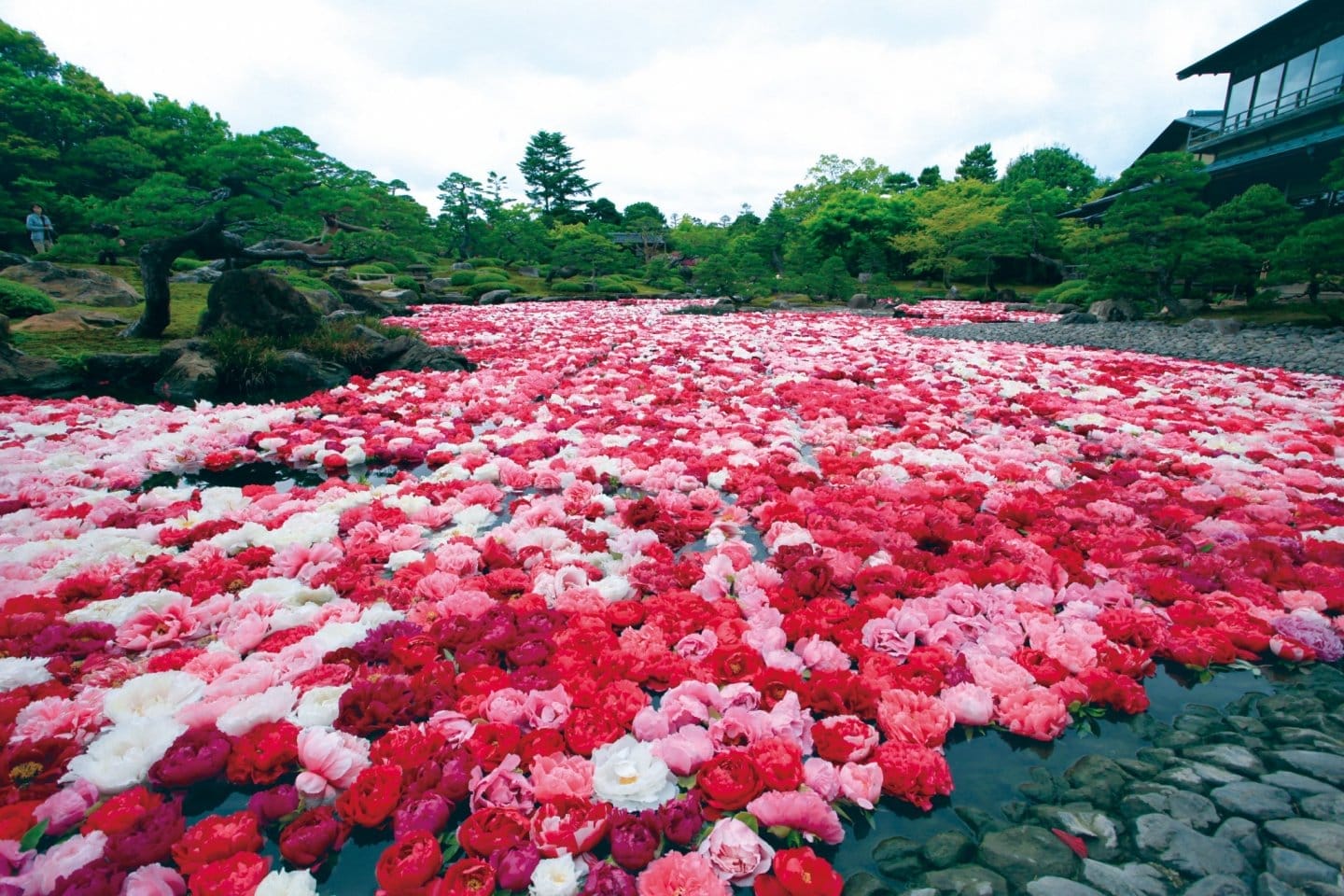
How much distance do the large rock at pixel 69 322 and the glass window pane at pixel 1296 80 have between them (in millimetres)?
34482

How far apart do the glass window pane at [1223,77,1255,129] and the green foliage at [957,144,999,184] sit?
33352 millimetres

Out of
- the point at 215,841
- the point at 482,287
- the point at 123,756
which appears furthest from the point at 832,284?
the point at 215,841

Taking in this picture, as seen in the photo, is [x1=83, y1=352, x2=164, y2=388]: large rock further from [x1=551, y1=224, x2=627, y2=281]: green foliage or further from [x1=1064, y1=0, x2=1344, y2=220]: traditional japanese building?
[x1=1064, y1=0, x2=1344, y2=220]: traditional japanese building

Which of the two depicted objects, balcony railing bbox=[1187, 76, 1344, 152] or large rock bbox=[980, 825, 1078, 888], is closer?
large rock bbox=[980, 825, 1078, 888]

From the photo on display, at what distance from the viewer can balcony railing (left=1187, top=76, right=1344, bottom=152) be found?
1967 cm

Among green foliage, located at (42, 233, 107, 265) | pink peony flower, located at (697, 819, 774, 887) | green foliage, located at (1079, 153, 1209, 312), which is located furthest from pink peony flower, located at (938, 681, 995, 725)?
green foliage, located at (42, 233, 107, 265)

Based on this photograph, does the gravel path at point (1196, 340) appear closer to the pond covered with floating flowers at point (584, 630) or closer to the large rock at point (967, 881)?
the pond covered with floating flowers at point (584, 630)

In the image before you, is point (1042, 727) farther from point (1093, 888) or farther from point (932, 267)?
point (932, 267)

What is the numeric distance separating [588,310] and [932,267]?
2439 centimetres

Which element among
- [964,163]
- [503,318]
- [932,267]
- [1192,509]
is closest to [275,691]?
[1192,509]

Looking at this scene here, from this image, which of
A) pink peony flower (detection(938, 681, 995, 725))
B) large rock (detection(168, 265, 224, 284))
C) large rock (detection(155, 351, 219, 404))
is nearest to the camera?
pink peony flower (detection(938, 681, 995, 725))

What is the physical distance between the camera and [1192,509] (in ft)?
12.4

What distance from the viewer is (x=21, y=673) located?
7.30 ft

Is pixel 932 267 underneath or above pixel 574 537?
above
